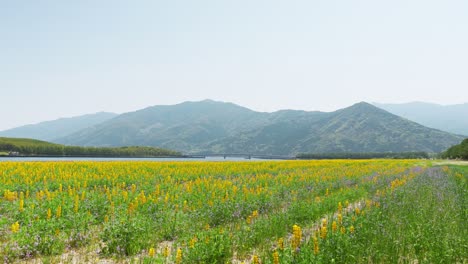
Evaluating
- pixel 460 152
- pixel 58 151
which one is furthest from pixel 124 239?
pixel 58 151

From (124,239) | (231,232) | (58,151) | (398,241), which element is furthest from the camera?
(58,151)

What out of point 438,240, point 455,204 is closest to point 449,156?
point 455,204

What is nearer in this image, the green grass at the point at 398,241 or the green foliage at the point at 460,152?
the green grass at the point at 398,241

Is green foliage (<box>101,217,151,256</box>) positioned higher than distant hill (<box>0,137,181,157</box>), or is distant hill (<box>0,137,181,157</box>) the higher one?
distant hill (<box>0,137,181,157</box>)

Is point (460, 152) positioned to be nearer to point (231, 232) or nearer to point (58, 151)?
point (231, 232)

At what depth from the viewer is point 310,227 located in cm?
1048

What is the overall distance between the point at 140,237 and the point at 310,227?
5.16m

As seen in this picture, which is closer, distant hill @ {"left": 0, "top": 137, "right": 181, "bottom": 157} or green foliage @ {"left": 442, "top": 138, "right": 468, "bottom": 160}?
green foliage @ {"left": 442, "top": 138, "right": 468, "bottom": 160}

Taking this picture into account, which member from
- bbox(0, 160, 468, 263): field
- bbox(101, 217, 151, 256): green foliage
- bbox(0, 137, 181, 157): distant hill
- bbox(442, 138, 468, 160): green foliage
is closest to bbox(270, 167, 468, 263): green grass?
bbox(0, 160, 468, 263): field

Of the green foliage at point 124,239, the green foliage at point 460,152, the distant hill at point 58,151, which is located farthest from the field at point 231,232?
the distant hill at point 58,151

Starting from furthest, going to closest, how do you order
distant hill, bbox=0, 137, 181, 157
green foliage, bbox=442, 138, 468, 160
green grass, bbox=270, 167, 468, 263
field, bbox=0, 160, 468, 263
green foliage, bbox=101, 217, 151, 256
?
distant hill, bbox=0, 137, 181, 157 → green foliage, bbox=442, 138, 468, 160 → green foliage, bbox=101, 217, 151, 256 → field, bbox=0, 160, 468, 263 → green grass, bbox=270, 167, 468, 263

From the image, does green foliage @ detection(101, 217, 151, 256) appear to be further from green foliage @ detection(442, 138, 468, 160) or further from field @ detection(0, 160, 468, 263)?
green foliage @ detection(442, 138, 468, 160)

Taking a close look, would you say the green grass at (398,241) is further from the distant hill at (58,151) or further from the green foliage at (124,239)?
the distant hill at (58,151)

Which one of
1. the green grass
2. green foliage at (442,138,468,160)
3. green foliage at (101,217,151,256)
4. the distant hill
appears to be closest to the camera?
the green grass
